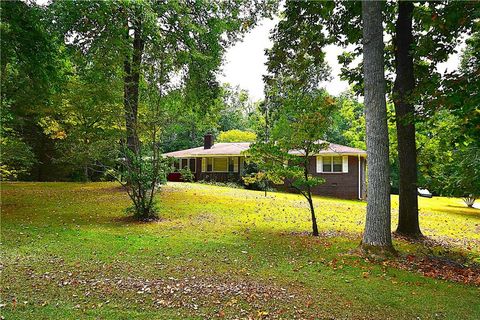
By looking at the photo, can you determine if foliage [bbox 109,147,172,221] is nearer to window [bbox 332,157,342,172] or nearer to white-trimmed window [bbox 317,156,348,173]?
white-trimmed window [bbox 317,156,348,173]

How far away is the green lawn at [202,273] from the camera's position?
4590 mm

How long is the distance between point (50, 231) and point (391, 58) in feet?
37.2

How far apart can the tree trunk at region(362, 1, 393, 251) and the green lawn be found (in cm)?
75

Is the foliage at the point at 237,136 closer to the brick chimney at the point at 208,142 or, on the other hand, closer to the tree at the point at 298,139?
the brick chimney at the point at 208,142

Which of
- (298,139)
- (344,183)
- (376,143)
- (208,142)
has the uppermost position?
(208,142)

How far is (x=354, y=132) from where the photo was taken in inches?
1214

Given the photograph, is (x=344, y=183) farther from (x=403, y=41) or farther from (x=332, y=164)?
(x=403, y=41)

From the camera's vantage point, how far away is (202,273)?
19.7 feet

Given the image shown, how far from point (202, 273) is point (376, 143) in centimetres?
441

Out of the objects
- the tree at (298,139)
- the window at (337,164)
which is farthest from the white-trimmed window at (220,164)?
the tree at (298,139)

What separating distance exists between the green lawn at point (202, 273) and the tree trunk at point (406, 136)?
42.5 inches

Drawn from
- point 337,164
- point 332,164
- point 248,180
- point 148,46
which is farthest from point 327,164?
point 148,46

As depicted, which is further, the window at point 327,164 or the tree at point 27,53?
the window at point 327,164

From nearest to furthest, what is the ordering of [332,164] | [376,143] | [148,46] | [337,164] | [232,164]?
[376,143], [148,46], [337,164], [332,164], [232,164]
